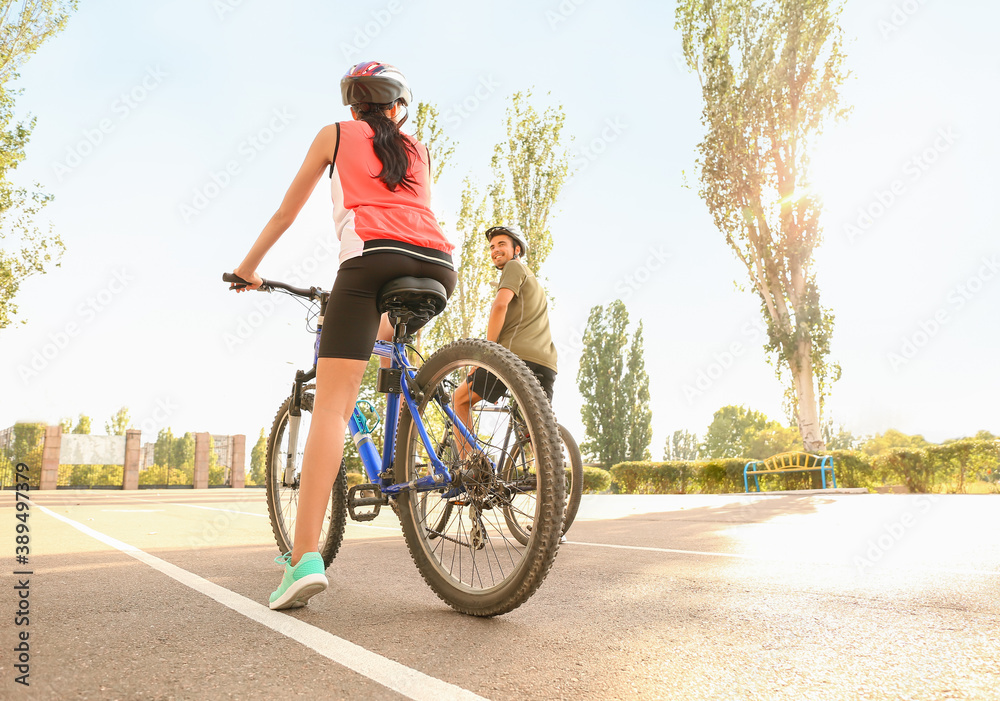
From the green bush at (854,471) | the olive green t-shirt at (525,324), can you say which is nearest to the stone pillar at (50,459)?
the green bush at (854,471)

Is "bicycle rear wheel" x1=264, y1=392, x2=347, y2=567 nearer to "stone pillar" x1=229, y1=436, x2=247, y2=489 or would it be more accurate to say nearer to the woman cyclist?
the woman cyclist

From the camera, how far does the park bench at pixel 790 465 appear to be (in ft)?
54.5

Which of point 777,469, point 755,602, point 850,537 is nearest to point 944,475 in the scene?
point 777,469

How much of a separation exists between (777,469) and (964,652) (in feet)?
55.9

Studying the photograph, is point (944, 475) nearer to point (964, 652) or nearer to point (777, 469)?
point (777, 469)

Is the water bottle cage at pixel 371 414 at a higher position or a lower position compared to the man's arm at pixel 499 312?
lower

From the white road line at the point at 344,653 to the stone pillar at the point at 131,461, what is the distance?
37.5 m

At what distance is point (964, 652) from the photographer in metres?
1.67

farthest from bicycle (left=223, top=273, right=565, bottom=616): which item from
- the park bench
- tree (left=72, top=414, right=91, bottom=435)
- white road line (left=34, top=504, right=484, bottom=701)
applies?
tree (left=72, top=414, right=91, bottom=435)

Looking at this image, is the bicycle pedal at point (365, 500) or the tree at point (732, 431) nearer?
the bicycle pedal at point (365, 500)

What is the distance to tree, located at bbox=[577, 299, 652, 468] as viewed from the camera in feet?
131

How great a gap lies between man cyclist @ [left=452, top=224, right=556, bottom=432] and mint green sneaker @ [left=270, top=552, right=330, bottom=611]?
2077 millimetres

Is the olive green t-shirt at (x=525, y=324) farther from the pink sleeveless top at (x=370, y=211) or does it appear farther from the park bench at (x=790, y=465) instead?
the park bench at (x=790, y=465)

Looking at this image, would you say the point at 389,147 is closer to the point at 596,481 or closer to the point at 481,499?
the point at 481,499
